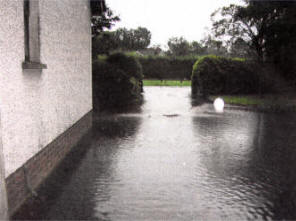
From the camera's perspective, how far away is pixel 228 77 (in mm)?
24234

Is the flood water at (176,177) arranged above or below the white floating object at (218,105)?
below

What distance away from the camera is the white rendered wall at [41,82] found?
3885 mm

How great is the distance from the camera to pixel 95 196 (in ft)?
15.6

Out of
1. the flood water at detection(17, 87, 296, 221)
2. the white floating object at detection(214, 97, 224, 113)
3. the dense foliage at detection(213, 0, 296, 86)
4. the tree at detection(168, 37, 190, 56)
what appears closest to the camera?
the flood water at detection(17, 87, 296, 221)

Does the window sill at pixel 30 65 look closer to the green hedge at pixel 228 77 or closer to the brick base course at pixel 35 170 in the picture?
the brick base course at pixel 35 170

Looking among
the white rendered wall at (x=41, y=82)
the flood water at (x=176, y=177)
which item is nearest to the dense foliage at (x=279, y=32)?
the flood water at (x=176, y=177)

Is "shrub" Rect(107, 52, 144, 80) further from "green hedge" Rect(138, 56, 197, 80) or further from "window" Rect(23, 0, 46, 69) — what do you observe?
"green hedge" Rect(138, 56, 197, 80)

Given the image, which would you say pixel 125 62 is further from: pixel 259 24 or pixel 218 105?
pixel 259 24

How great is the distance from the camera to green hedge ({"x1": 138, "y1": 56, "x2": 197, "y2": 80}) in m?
48.0

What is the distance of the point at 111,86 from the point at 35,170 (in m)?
13.0

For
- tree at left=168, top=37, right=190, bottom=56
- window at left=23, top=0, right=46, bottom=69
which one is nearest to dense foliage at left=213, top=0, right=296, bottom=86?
window at left=23, top=0, right=46, bottom=69

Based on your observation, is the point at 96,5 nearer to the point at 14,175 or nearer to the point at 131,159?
the point at 131,159

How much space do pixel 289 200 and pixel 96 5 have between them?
31.2 ft

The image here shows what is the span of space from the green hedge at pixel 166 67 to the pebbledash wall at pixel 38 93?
39.5 meters
